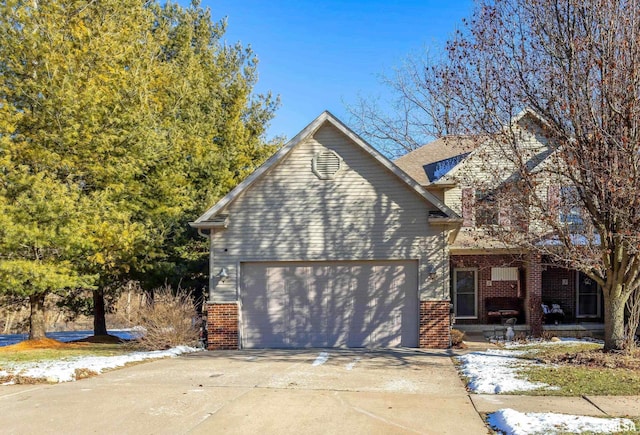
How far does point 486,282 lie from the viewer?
1809 centimetres

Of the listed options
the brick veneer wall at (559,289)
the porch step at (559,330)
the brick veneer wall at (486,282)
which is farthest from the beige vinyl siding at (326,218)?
the brick veneer wall at (559,289)

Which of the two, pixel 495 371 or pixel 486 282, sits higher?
pixel 486 282

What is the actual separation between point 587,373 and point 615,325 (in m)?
1.90

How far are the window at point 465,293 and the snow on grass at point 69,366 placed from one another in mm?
9793

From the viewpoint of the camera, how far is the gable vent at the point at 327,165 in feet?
46.7

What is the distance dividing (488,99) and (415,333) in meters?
6.28

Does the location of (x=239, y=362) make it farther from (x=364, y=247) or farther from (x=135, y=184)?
(x=135, y=184)

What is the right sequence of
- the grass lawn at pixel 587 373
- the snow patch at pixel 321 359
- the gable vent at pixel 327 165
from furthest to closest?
the gable vent at pixel 327 165, the snow patch at pixel 321 359, the grass lawn at pixel 587 373

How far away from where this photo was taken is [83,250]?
14602 millimetres

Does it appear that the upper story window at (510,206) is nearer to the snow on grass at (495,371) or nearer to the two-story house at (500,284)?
the snow on grass at (495,371)

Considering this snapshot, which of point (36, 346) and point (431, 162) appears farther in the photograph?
point (431, 162)

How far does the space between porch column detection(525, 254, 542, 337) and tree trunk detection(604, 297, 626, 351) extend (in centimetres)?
599

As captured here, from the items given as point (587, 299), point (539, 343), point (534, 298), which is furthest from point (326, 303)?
point (587, 299)

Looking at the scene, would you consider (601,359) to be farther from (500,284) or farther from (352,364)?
(500,284)
